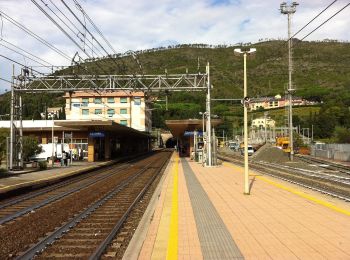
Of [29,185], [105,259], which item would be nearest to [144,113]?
[29,185]

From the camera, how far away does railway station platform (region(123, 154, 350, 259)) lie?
7.43 meters

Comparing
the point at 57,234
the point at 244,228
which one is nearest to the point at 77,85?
the point at 57,234

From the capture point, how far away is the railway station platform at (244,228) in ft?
24.4

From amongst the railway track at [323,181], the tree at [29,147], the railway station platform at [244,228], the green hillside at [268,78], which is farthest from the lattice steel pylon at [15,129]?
the green hillside at [268,78]

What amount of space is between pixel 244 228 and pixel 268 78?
121627 millimetres

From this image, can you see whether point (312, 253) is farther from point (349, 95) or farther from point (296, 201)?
point (349, 95)

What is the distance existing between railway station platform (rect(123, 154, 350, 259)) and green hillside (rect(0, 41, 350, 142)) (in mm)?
65868

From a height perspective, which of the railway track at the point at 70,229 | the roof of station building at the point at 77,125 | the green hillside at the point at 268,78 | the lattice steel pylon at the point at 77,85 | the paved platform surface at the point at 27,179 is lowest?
the railway track at the point at 70,229

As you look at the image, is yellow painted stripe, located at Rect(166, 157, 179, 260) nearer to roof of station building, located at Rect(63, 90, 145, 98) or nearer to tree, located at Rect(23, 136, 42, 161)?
roof of station building, located at Rect(63, 90, 145, 98)

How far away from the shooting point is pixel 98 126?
51.0 m

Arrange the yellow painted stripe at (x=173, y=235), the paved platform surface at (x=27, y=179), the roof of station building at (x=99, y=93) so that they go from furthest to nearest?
the roof of station building at (x=99, y=93) < the paved platform surface at (x=27, y=179) < the yellow painted stripe at (x=173, y=235)

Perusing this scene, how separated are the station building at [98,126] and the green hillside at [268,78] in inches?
254

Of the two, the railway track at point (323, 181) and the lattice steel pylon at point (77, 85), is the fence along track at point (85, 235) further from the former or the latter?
the lattice steel pylon at point (77, 85)

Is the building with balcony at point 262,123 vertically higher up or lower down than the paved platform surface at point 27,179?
higher up
